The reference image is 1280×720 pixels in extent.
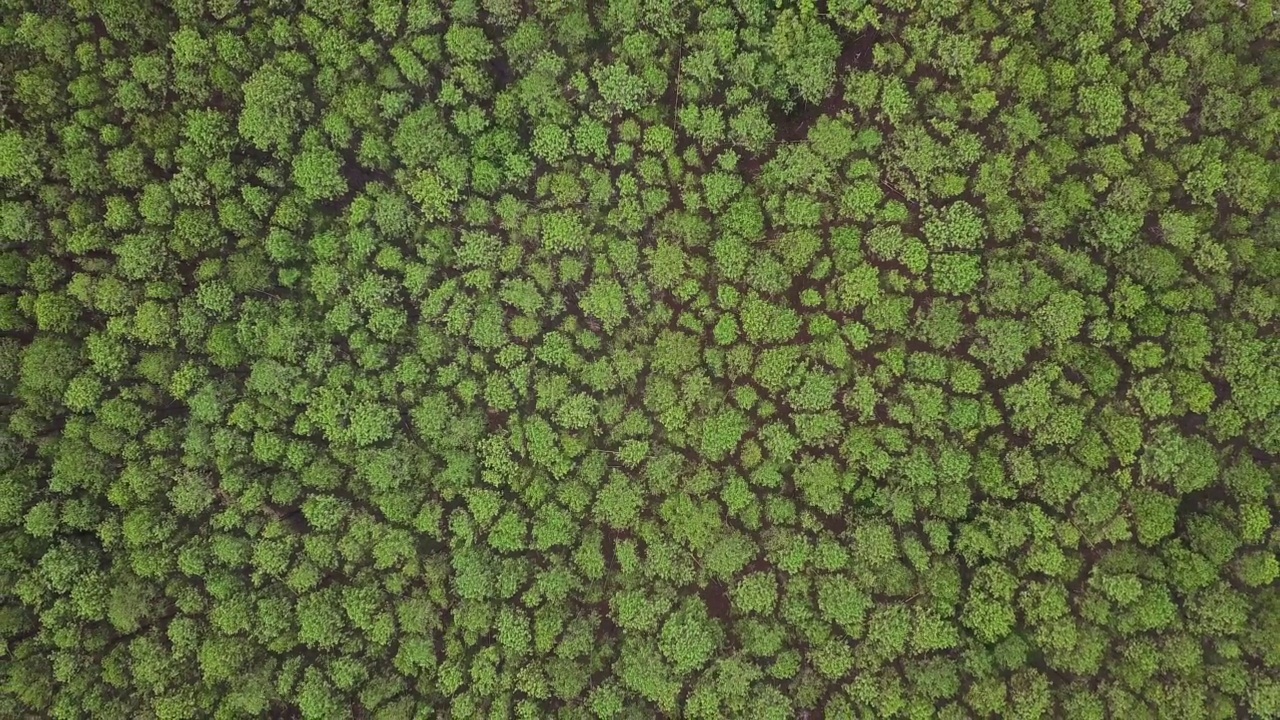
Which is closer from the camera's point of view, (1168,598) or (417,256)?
(1168,598)

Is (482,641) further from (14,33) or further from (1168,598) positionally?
(14,33)

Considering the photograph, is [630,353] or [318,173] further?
[630,353]

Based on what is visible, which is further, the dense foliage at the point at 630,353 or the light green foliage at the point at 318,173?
the light green foliage at the point at 318,173

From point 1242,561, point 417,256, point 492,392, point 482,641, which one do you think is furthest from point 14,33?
point 1242,561

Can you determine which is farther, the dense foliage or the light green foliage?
the light green foliage

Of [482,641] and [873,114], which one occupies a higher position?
[873,114]

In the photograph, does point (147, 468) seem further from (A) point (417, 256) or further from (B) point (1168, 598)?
(B) point (1168, 598)

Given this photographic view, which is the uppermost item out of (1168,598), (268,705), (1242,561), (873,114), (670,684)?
(873,114)
